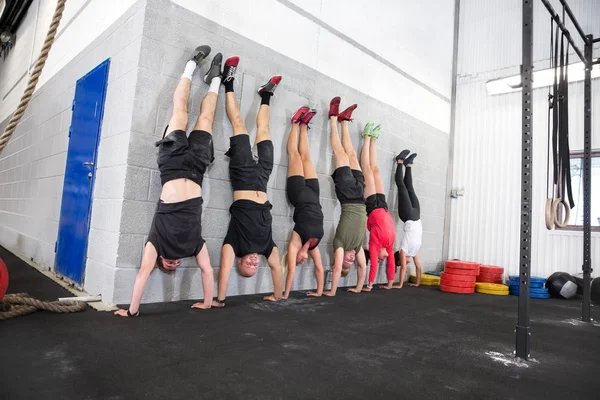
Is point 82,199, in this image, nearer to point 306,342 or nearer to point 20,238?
point 306,342

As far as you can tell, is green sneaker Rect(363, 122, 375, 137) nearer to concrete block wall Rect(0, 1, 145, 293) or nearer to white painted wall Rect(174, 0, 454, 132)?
white painted wall Rect(174, 0, 454, 132)

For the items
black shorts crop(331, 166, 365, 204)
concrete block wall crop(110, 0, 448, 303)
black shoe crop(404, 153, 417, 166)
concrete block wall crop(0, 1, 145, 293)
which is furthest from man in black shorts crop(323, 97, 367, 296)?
concrete block wall crop(0, 1, 145, 293)

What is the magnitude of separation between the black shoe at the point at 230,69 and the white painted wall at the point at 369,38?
0.53m

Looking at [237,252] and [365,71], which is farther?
[365,71]

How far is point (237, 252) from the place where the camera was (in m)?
3.44

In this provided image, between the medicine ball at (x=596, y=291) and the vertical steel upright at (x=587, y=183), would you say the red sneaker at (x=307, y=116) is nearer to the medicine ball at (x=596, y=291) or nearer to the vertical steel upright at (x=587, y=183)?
the vertical steel upright at (x=587, y=183)

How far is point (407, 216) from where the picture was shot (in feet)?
18.1

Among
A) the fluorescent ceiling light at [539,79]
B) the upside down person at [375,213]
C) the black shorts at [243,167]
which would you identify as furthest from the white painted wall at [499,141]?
the black shorts at [243,167]

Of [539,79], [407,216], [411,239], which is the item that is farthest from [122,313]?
[539,79]

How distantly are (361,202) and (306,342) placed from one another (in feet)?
7.90

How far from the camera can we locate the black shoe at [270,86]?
3.69 metres

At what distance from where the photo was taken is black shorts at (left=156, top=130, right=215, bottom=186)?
297cm

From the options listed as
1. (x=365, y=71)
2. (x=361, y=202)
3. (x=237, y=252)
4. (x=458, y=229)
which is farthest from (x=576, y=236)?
(x=237, y=252)

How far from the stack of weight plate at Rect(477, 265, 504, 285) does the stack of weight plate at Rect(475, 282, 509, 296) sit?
30 centimetres
